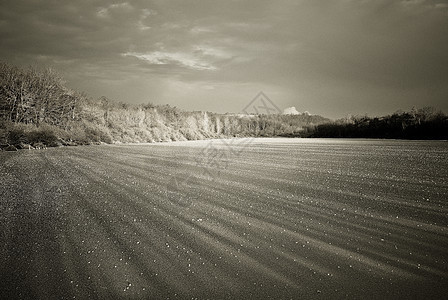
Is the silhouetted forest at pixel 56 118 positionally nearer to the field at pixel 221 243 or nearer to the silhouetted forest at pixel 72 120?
the silhouetted forest at pixel 72 120

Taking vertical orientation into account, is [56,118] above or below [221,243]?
above

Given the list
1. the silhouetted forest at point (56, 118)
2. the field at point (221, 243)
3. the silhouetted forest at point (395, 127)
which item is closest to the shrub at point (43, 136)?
the silhouetted forest at point (56, 118)

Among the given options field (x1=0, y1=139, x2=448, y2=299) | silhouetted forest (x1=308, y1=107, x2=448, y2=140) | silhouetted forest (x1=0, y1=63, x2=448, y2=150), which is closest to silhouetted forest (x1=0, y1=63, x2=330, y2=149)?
silhouetted forest (x1=0, y1=63, x2=448, y2=150)

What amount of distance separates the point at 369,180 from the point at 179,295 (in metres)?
7.85

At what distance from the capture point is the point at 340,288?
7.79 feet

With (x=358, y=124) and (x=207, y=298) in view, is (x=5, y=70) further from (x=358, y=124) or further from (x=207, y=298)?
(x=358, y=124)

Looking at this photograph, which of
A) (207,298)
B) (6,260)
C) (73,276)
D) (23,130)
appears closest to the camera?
(207,298)

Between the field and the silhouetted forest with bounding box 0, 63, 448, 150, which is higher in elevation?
the silhouetted forest with bounding box 0, 63, 448, 150

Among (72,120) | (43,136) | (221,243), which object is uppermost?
(72,120)

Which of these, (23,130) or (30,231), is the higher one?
(23,130)

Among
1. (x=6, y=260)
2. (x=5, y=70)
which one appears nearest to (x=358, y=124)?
(x=5, y=70)

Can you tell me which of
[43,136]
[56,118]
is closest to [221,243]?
[43,136]

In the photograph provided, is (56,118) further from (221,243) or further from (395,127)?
(395,127)

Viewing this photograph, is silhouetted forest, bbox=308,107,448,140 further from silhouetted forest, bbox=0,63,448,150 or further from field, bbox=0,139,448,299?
field, bbox=0,139,448,299
